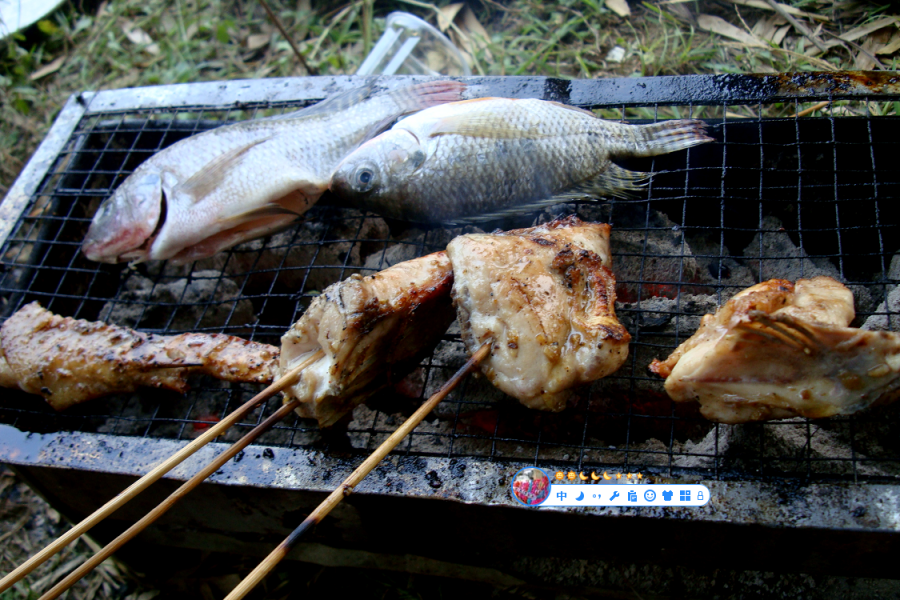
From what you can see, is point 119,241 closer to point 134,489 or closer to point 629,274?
point 134,489

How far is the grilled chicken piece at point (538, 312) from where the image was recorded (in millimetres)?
2186

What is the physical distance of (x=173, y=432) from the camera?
11.1ft

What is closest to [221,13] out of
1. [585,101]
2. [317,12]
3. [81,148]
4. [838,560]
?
[317,12]

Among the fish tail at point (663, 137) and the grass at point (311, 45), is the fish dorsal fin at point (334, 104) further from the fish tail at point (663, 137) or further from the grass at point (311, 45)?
the grass at point (311, 45)

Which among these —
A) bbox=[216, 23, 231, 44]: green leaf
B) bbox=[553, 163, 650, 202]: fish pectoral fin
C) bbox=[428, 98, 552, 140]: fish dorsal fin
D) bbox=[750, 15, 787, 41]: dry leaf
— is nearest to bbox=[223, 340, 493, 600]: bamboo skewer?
bbox=[553, 163, 650, 202]: fish pectoral fin

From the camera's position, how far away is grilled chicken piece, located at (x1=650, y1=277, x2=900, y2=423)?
1901mm

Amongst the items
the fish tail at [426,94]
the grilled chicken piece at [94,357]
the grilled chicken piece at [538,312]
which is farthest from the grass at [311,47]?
the grilled chicken piece at [538,312]

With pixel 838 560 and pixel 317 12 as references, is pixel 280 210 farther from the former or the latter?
pixel 317 12

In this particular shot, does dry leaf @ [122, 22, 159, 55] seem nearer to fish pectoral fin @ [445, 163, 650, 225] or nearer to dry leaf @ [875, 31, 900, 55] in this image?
fish pectoral fin @ [445, 163, 650, 225]

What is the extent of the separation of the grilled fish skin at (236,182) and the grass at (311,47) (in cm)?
197

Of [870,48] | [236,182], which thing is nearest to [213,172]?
[236,182]

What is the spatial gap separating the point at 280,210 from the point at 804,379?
113 inches

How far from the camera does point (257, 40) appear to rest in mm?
6148

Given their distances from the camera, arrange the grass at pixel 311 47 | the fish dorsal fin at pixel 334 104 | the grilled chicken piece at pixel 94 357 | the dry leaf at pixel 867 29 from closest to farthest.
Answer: the grilled chicken piece at pixel 94 357 < the fish dorsal fin at pixel 334 104 < the dry leaf at pixel 867 29 < the grass at pixel 311 47
